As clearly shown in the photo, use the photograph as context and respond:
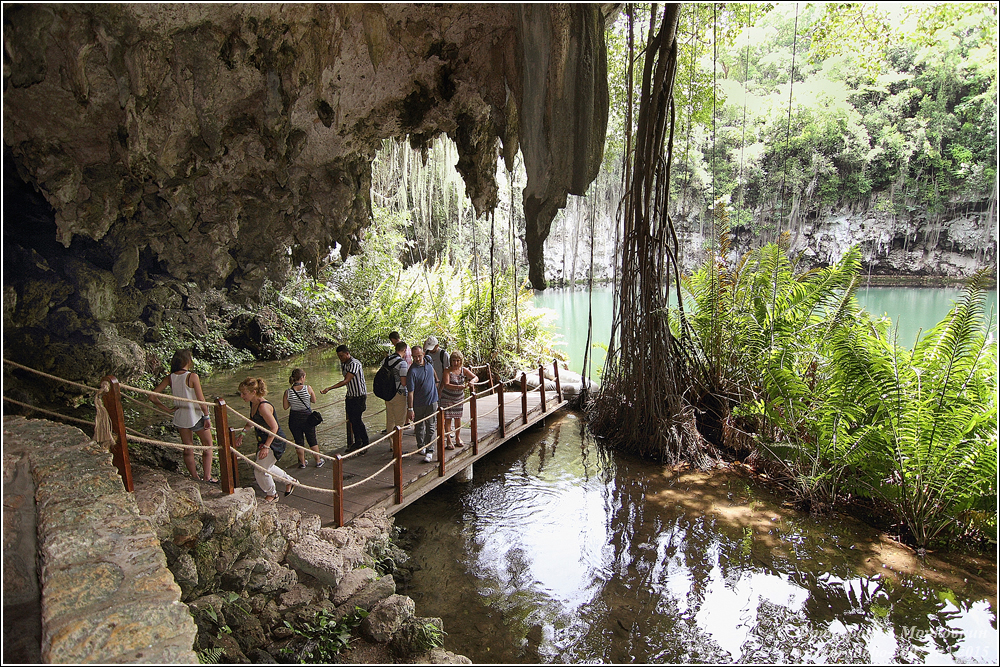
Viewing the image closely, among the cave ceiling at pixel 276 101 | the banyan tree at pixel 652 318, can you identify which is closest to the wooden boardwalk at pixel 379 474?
the banyan tree at pixel 652 318

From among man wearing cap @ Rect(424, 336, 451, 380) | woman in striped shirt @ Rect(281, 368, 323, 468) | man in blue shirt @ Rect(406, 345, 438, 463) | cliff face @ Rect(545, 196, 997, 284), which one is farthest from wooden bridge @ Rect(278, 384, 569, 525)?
cliff face @ Rect(545, 196, 997, 284)

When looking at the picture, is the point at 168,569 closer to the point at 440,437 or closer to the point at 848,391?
the point at 440,437

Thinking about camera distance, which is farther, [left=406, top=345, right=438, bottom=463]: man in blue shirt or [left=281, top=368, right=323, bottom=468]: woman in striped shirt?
[left=406, top=345, right=438, bottom=463]: man in blue shirt

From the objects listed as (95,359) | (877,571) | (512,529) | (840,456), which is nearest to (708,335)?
(840,456)

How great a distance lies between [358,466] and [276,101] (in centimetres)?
394

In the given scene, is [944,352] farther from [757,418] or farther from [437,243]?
[437,243]

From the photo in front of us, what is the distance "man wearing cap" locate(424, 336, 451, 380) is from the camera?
19.6 ft

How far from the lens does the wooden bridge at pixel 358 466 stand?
327 centimetres

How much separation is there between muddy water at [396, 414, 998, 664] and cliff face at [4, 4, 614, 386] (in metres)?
2.82

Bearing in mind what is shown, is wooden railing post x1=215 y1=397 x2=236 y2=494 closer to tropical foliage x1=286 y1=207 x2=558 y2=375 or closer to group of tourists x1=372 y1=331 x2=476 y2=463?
group of tourists x1=372 y1=331 x2=476 y2=463

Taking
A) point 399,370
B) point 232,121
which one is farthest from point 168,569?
point 232,121

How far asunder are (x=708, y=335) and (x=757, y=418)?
1369 mm

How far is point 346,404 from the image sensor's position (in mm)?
5500

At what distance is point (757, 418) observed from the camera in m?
6.77
